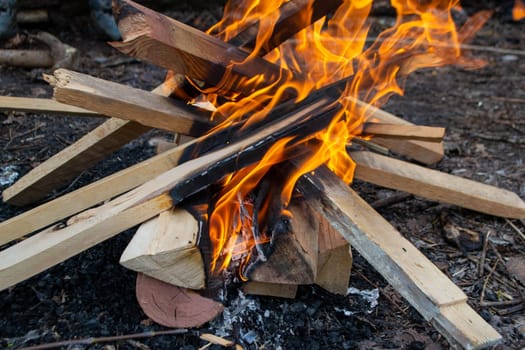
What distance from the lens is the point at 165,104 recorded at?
2445 mm

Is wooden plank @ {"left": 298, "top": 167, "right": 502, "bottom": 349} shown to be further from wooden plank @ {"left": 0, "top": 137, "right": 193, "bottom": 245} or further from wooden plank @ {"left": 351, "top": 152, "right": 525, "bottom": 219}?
wooden plank @ {"left": 0, "top": 137, "right": 193, "bottom": 245}

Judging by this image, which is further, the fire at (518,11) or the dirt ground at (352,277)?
the fire at (518,11)

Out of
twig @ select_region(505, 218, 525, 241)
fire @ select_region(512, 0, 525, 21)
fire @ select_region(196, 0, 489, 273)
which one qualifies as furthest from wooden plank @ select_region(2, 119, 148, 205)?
fire @ select_region(512, 0, 525, 21)

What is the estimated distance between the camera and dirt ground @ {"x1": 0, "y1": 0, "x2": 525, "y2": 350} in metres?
2.14

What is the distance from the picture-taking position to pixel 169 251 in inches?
77.5

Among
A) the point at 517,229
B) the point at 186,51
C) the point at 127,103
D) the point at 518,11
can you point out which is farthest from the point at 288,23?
the point at 518,11

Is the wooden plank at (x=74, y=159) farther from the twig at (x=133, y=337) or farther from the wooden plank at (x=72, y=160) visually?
the twig at (x=133, y=337)

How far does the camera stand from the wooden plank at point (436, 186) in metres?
2.79

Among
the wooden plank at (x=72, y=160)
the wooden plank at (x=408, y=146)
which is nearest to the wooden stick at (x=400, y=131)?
the wooden plank at (x=408, y=146)

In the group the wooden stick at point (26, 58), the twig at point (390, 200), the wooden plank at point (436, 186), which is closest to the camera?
the wooden plank at point (436, 186)

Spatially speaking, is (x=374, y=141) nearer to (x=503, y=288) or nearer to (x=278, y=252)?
(x=503, y=288)

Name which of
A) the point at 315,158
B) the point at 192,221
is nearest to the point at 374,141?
the point at 315,158

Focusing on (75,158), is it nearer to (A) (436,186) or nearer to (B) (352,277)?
(B) (352,277)

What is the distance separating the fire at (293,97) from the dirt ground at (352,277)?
0.31 metres
